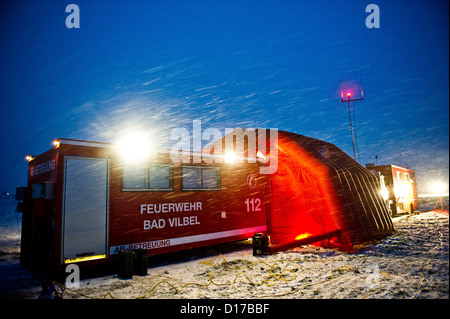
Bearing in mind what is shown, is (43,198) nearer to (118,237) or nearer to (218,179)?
(118,237)

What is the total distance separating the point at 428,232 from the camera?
999cm

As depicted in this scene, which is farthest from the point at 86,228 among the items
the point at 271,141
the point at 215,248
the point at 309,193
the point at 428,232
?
the point at 428,232

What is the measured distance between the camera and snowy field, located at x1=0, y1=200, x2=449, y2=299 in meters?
4.64

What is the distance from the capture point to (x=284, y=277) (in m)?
5.64

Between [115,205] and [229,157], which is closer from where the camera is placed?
[115,205]

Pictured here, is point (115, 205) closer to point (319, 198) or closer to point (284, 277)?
point (284, 277)

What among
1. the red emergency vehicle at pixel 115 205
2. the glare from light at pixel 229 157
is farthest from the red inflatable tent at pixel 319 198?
the red emergency vehicle at pixel 115 205

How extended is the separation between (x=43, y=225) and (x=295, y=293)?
20.1 ft

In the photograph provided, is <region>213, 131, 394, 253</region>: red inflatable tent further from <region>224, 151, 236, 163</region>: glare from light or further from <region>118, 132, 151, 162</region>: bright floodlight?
<region>118, 132, 151, 162</region>: bright floodlight

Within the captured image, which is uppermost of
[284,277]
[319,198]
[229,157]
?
[229,157]

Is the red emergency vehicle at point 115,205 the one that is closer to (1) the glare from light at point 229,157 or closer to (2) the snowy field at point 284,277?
(1) the glare from light at point 229,157

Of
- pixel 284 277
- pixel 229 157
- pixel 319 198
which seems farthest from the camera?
pixel 229 157

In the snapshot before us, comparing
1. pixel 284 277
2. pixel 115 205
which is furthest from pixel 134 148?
pixel 284 277
